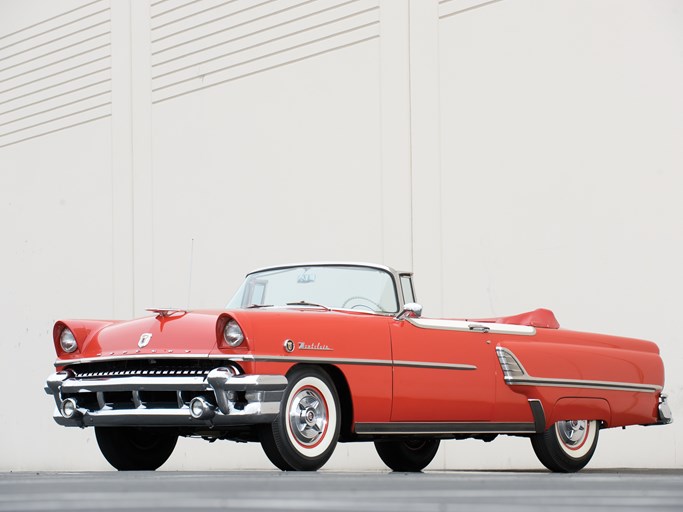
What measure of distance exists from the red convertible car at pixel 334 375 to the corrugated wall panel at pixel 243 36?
5482mm

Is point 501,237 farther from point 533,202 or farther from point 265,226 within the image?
point 265,226

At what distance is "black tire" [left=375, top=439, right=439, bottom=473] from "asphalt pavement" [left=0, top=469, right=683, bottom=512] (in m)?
3.73

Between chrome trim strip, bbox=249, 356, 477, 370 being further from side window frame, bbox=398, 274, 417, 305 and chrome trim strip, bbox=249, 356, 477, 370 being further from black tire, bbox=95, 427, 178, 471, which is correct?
black tire, bbox=95, 427, 178, 471

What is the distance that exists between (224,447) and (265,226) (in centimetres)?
250

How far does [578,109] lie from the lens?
10.6 m

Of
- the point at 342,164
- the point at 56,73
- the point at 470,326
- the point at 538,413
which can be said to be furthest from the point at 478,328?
the point at 56,73

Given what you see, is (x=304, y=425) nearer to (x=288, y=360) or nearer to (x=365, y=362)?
(x=288, y=360)

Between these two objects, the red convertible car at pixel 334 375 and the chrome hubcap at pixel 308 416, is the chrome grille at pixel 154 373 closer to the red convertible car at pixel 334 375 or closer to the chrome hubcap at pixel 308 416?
the red convertible car at pixel 334 375

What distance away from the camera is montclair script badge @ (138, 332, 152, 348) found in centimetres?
653

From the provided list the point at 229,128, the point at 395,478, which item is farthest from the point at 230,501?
the point at 229,128

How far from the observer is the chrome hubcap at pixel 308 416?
A: 6305 millimetres

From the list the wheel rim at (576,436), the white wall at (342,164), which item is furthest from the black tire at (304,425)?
the white wall at (342,164)

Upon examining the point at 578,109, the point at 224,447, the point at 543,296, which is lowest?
the point at 224,447

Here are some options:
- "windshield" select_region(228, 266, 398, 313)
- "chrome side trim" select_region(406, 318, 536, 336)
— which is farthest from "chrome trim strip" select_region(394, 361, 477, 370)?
"windshield" select_region(228, 266, 398, 313)
